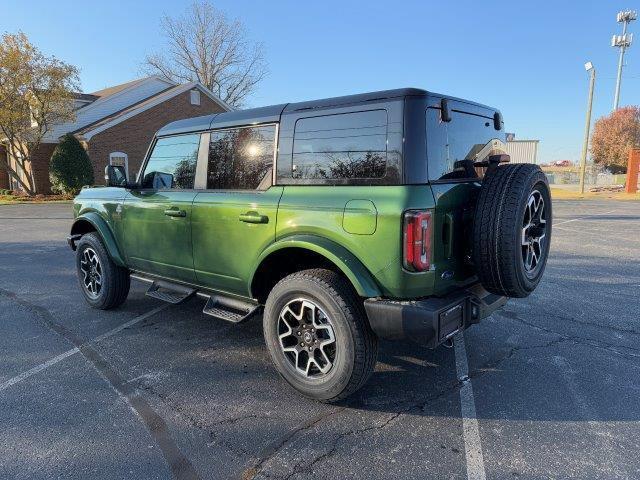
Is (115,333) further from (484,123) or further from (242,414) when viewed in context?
(484,123)

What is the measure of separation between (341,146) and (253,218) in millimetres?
884

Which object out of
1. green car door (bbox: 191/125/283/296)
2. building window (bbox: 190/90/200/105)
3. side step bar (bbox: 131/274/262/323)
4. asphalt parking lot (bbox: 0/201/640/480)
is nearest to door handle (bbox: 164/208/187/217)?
green car door (bbox: 191/125/283/296)

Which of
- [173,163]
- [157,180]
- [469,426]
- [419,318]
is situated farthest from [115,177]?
[469,426]

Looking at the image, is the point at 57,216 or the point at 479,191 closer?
the point at 479,191

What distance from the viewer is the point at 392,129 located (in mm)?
2807

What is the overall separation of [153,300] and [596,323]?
16.4 ft

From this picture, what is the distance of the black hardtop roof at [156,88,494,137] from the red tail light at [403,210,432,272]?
782 mm

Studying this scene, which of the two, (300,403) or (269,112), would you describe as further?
(269,112)

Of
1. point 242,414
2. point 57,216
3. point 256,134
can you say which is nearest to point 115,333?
point 242,414

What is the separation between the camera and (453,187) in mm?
2943

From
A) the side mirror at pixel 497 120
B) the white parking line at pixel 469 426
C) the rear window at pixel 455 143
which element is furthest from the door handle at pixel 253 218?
the side mirror at pixel 497 120

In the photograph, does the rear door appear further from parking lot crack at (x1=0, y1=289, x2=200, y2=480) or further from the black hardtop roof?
parking lot crack at (x1=0, y1=289, x2=200, y2=480)

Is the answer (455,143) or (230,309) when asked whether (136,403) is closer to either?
(230,309)

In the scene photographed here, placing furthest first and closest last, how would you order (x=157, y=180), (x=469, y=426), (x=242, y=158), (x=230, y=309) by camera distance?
(x=157, y=180), (x=230, y=309), (x=242, y=158), (x=469, y=426)
